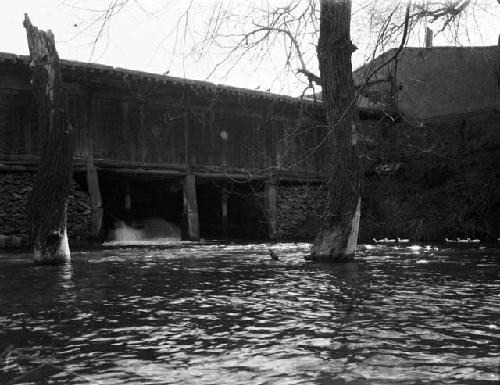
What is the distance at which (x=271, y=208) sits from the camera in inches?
773

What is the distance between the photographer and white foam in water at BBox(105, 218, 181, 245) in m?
17.8

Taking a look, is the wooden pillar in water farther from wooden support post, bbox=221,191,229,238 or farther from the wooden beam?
wooden support post, bbox=221,191,229,238

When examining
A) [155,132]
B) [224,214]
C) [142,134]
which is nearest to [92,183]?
[142,134]

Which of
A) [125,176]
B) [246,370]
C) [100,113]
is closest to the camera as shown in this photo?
[246,370]

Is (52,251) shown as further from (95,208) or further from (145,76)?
(145,76)

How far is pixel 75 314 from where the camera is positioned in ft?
15.8

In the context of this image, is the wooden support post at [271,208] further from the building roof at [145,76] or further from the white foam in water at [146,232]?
the building roof at [145,76]

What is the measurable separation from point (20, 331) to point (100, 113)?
12.8 m

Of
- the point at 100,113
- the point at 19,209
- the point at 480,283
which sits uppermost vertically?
the point at 100,113

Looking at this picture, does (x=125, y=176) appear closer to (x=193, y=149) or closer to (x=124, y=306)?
(x=193, y=149)

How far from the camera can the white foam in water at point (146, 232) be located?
58.3 ft

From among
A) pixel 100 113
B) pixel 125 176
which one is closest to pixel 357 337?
pixel 100 113

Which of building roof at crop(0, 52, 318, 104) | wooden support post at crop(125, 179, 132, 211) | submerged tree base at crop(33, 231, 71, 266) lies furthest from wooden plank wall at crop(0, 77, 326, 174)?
submerged tree base at crop(33, 231, 71, 266)

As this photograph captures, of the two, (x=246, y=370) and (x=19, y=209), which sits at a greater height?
(x=19, y=209)
